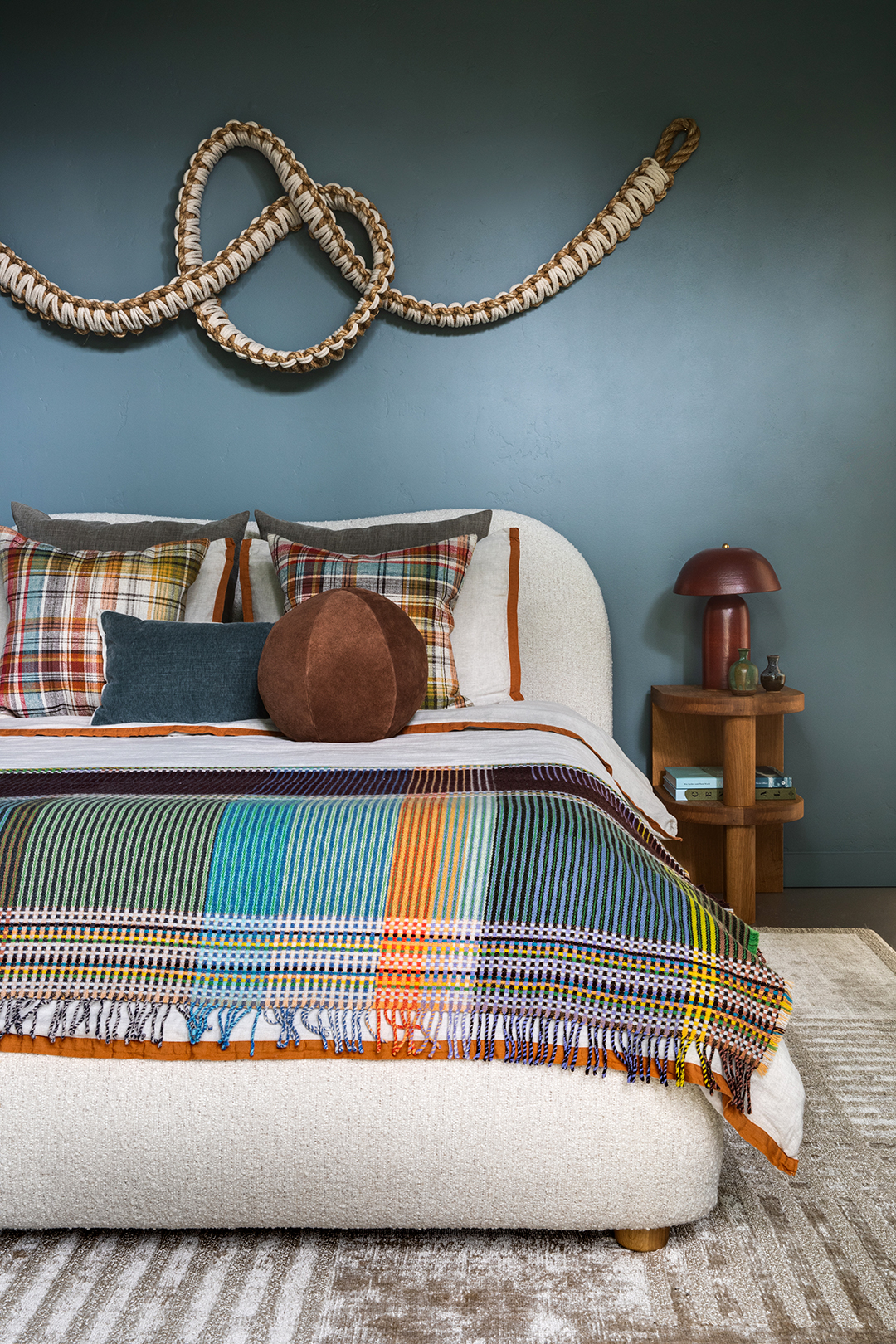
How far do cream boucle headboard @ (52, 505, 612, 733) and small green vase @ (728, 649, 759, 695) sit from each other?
0.39 m

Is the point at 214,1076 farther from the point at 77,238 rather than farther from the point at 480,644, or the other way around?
the point at 77,238

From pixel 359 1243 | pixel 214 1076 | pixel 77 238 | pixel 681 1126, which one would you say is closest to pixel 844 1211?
pixel 681 1126

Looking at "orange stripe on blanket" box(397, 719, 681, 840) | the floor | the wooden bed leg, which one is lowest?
the floor

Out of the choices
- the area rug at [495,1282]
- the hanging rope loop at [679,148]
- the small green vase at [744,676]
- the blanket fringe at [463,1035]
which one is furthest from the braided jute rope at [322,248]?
the area rug at [495,1282]

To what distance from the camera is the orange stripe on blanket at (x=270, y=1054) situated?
1.13 metres

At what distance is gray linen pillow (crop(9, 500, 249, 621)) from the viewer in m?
2.55

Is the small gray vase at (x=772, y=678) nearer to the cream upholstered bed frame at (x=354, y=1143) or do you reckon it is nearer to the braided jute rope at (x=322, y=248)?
the braided jute rope at (x=322, y=248)

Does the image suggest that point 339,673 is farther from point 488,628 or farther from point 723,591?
point 723,591

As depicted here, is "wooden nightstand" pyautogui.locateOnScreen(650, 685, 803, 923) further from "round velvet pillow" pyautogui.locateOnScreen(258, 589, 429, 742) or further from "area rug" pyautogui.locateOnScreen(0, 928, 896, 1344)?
"area rug" pyautogui.locateOnScreen(0, 928, 896, 1344)

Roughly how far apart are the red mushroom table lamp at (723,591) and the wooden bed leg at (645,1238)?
171cm

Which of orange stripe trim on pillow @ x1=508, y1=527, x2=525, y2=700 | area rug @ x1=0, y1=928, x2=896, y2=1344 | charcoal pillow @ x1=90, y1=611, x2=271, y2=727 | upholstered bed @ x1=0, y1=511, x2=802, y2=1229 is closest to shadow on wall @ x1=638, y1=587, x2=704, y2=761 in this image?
orange stripe trim on pillow @ x1=508, y1=527, x2=525, y2=700

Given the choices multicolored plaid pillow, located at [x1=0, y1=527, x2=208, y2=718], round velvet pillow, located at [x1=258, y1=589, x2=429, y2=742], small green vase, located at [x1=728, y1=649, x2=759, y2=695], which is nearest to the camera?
round velvet pillow, located at [x1=258, y1=589, x2=429, y2=742]

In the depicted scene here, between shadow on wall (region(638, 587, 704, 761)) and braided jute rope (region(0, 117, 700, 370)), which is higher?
braided jute rope (region(0, 117, 700, 370))

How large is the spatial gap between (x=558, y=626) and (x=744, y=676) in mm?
562
